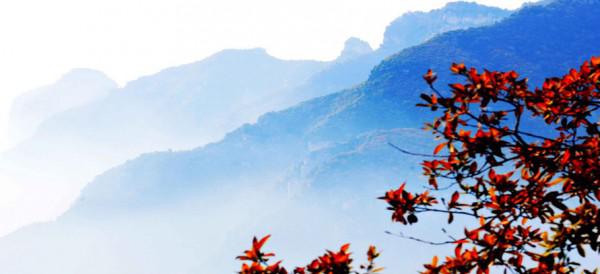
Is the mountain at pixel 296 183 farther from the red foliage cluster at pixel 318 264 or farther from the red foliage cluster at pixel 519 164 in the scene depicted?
the red foliage cluster at pixel 318 264

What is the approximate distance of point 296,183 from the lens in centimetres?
11994

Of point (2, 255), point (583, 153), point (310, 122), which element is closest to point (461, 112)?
point (583, 153)

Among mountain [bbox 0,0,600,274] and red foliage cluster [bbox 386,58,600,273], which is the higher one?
mountain [bbox 0,0,600,274]

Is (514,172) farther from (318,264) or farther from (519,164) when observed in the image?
(318,264)

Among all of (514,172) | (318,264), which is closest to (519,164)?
(514,172)

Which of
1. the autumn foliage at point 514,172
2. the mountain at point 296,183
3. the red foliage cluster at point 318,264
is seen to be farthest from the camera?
the mountain at point 296,183

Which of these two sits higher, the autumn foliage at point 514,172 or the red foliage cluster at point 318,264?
the autumn foliage at point 514,172

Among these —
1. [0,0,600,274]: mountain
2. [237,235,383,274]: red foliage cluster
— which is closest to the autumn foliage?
[237,235,383,274]: red foliage cluster

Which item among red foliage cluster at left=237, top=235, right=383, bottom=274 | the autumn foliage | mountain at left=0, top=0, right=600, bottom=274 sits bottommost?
red foliage cluster at left=237, top=235, right=383, bottom=274

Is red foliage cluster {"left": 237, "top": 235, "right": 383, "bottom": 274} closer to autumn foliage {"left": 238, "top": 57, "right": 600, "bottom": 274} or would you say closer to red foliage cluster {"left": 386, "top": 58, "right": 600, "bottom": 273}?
autumn foliage {"left": 238, "top": 57, "right": 600, "bottom": 274}

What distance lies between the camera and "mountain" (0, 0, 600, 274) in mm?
109125

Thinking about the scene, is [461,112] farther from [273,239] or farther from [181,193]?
[181,193]

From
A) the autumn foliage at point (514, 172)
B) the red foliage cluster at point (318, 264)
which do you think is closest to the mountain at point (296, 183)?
the autumn foliage at point (514, 172)

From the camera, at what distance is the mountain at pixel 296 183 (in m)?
109
